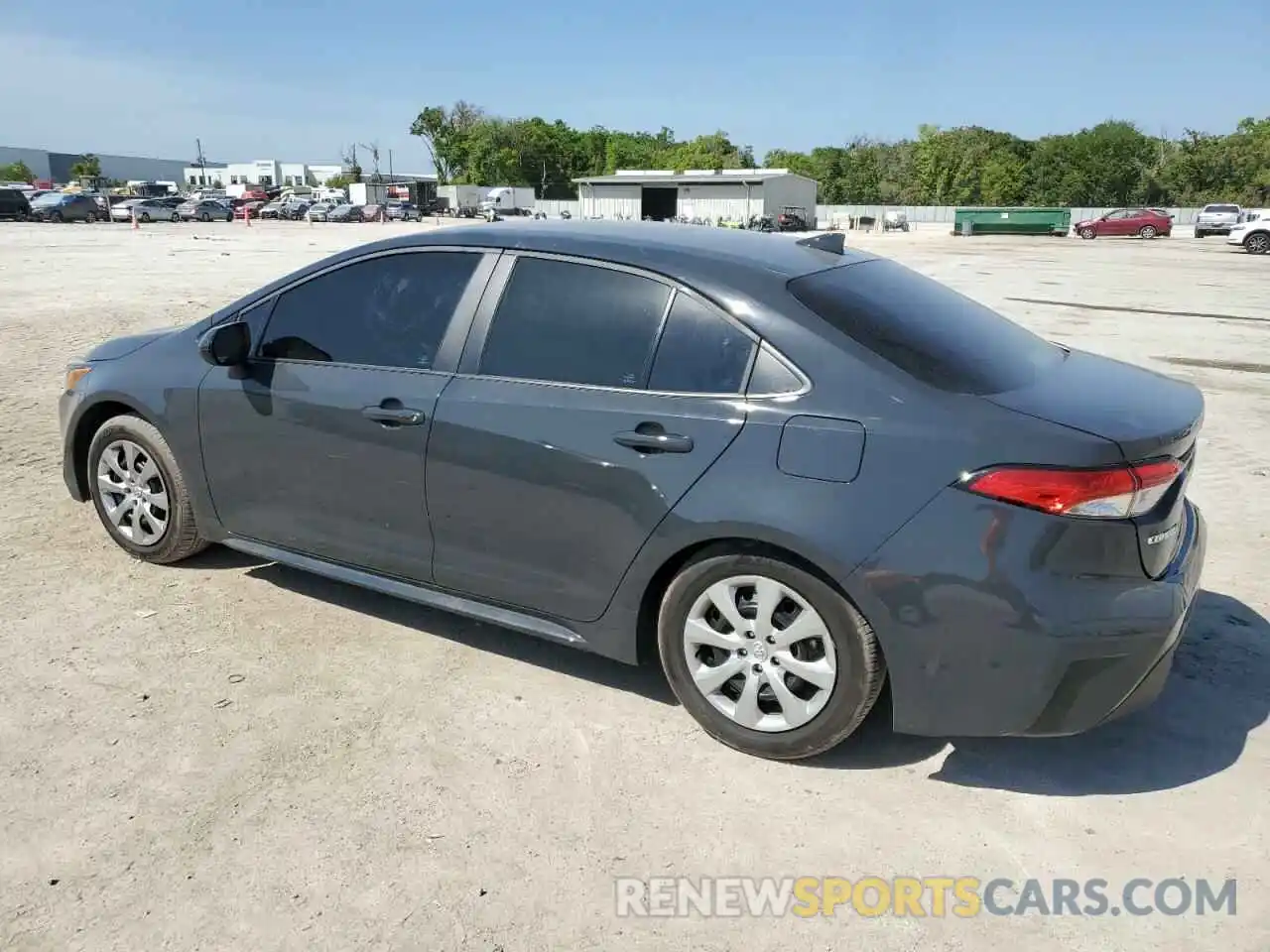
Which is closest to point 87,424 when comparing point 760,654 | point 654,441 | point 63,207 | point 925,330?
point 654,441

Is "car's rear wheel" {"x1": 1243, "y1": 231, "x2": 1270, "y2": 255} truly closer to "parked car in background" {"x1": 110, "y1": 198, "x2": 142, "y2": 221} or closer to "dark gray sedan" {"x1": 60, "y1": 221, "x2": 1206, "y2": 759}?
"dark gray sedan" {"x1": 60, "y1": 221, "x2": 1206, "y2": 759}

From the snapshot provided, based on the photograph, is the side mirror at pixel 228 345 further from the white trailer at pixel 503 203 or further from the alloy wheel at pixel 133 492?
the white trailer at pixel 503 203

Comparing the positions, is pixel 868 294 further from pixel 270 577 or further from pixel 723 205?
pixel 723 205

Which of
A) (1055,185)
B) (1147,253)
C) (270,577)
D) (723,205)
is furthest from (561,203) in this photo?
(270,577)

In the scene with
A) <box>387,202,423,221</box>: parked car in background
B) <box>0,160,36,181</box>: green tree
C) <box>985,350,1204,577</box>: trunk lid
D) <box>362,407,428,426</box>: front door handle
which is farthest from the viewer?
<box>0,160,36,181</box>: green tree

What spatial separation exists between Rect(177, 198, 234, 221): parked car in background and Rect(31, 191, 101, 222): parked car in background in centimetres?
660

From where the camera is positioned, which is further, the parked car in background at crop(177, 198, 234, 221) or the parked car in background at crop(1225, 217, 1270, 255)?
the parked car in background at crop(177, 198, 234, 221)

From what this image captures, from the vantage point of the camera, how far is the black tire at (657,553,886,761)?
9.68 ft

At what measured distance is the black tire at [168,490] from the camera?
4.49m

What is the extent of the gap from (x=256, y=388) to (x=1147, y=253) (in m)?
40.2

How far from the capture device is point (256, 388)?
13.5 feet

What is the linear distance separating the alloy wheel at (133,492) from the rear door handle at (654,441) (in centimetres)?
255

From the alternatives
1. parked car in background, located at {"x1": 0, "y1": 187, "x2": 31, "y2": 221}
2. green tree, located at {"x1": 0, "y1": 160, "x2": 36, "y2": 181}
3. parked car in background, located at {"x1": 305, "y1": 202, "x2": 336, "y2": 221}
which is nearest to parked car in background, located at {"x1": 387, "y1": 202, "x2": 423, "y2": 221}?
parked car in background, located at {"x1": 305, "y1": 202, "x2": 336, "y2": 221}

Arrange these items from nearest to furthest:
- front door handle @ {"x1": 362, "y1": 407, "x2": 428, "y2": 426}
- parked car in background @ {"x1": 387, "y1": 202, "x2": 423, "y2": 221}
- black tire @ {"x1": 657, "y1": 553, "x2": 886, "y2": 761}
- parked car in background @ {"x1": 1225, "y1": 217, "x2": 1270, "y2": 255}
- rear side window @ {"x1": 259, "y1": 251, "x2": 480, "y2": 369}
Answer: black tire @ {"x1": 657, "y1": 553, "x2": 886, "y2": 761} → front door handle @ {"x1": 362, "y1": 407, "x2": 428, "y2": 426} → rear side window @ {"x1": 259, "y1": 251, "x2": 480, "y2": 369} → parked car in background @ {"x1": 1225, "y1": 217, "x2": 1270, "y2": 255} → parked car in background @ {"x1": 387, "y1": 202, "x2": 423, "y2": 221}
